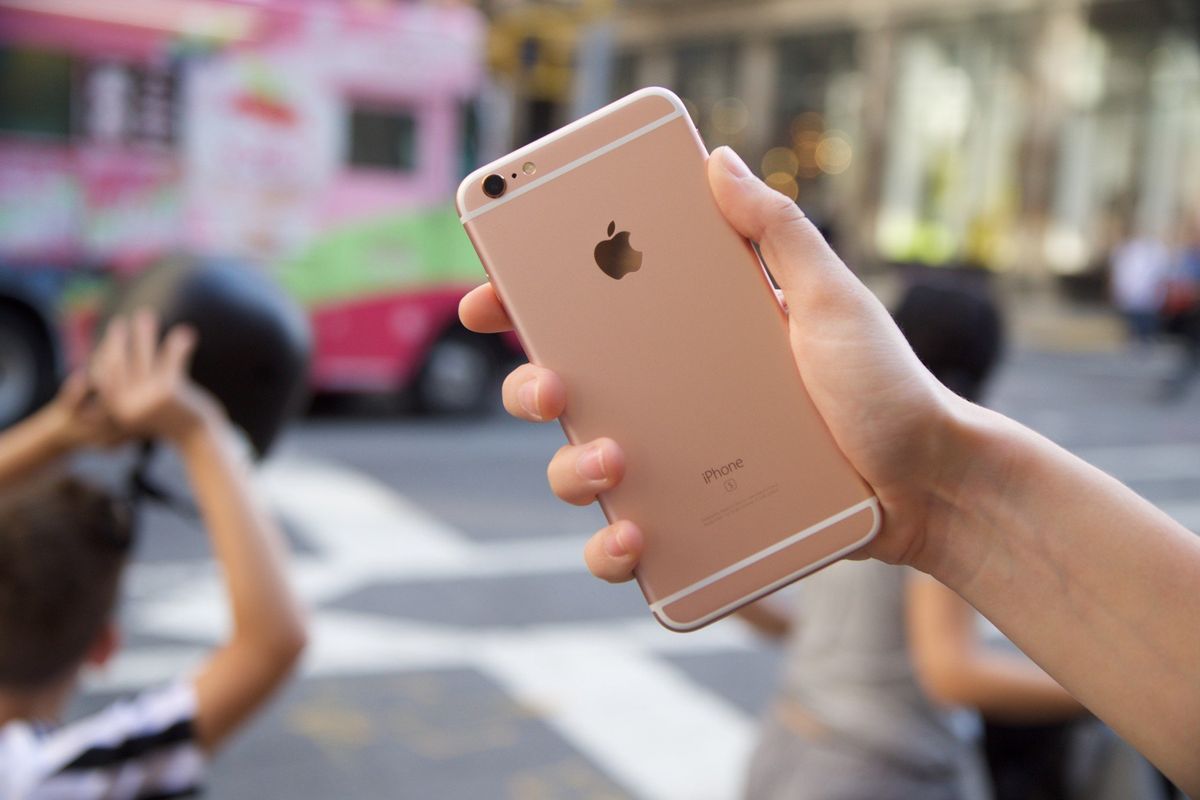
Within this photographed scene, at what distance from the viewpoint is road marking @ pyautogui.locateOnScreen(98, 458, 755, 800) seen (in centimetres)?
454

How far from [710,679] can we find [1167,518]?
425cm

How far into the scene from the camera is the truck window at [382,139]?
35.0ft

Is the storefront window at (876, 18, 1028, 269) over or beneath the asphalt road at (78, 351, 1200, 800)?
beneath

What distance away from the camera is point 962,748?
7.77 feet

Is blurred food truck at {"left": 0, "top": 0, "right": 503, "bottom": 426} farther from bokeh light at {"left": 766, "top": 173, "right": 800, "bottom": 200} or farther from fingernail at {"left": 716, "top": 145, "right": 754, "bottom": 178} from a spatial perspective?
bokeh light at {"left": 766, "top": 173, "right": 800, "bottom": 200}

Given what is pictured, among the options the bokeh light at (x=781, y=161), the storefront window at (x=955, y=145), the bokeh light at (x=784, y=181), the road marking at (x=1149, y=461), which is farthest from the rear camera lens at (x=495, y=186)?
the bokeh light at (x=781, y=161)

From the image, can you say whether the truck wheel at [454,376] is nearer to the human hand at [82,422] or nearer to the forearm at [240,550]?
the human hand at [82,422]

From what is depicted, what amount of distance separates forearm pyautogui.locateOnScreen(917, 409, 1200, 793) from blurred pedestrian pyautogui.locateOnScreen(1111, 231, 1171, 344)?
682 inches

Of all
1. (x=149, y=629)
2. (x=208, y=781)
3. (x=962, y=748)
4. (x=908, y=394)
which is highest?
(x=908, y=394)

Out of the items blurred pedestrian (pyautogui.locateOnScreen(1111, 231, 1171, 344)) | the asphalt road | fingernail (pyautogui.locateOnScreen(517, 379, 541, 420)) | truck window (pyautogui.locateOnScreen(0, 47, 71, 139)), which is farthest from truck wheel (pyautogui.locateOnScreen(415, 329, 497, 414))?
fingernail (pyautogui.locateOnScreen(517, 379, 541, 420))

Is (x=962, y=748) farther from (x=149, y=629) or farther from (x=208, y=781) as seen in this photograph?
(x=149, y=629)

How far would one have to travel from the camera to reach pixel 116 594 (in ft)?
6.87

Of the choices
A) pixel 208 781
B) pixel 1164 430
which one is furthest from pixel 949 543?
pixel 1164 430

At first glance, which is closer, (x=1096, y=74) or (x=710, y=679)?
(x=710, y=679)
